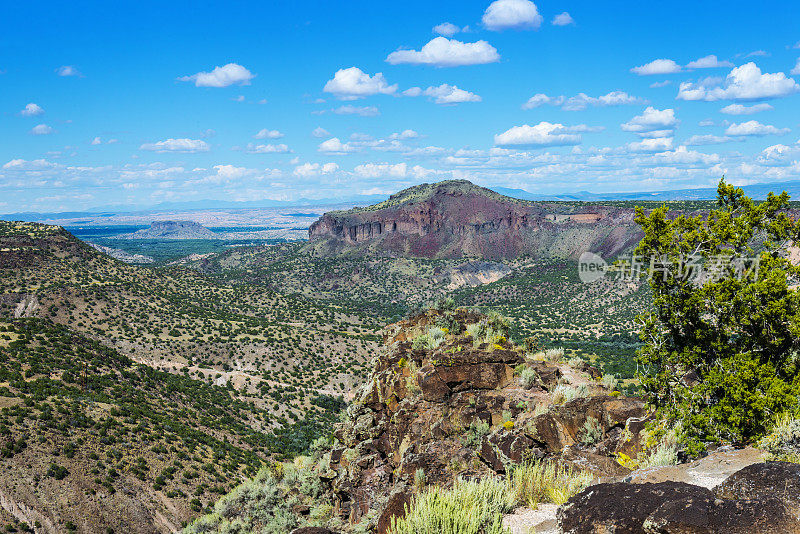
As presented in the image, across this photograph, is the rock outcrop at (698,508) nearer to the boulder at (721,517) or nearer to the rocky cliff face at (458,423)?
the boulder at (721,517)

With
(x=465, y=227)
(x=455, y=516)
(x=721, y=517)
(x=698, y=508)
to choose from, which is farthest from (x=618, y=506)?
(x=465, y=227)

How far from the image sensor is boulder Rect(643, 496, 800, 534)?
5066 mm

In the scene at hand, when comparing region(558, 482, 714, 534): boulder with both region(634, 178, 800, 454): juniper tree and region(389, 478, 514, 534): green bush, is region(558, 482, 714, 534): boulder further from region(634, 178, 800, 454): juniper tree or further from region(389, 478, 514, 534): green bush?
region(634, 178, 800, 454): juniper tree

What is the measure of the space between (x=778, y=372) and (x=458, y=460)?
7.79 m

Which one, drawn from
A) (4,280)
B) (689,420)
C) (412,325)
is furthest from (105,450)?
(4,280)

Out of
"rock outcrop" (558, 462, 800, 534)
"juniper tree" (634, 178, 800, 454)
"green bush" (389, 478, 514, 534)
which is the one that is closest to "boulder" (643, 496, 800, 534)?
"rock outcrop" (558, 462, 800, 534)

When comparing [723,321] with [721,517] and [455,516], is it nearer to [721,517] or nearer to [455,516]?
[721,517]

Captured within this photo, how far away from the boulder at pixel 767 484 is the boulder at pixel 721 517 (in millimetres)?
120

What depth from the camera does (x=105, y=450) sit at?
28438mm

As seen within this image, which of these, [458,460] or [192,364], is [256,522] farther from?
[192,364]

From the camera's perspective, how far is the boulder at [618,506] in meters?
5.89

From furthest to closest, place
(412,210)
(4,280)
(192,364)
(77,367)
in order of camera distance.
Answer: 1. (412,210)
2. (4,280)
3. (192,364)
4. (77,367)

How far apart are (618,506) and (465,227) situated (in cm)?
17634

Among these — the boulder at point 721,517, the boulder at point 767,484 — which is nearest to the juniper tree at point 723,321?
the boulder at point 767,484
